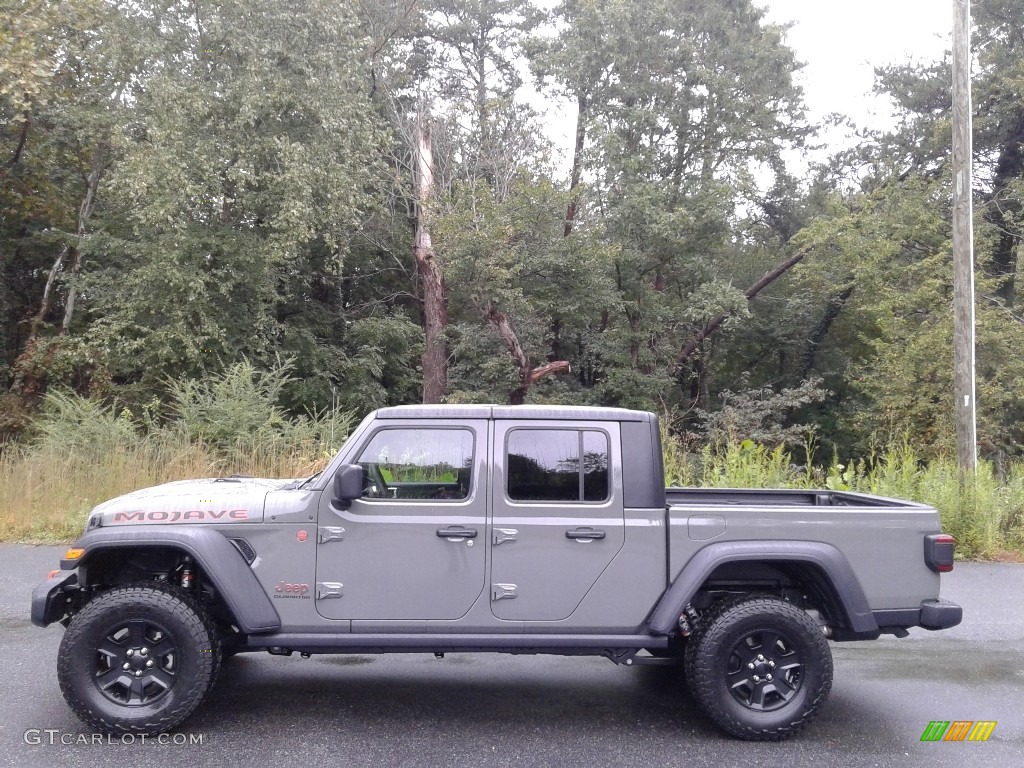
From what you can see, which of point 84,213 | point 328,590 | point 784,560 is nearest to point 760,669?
point 784,560

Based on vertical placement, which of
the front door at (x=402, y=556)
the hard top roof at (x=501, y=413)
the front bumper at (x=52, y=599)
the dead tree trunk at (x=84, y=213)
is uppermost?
the dead tree trunk at (x=84, y=213)

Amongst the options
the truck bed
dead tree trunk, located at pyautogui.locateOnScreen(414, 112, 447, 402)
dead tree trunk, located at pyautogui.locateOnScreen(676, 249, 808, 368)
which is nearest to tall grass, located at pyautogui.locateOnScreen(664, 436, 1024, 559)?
the truck bed

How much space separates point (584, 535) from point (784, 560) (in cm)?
114

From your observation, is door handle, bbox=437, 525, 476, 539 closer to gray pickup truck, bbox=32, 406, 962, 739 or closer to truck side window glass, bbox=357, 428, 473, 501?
gray pickup truck, bbox=32, 406, 962, 739

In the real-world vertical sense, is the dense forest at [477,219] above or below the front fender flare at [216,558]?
above

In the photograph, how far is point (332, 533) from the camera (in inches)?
196

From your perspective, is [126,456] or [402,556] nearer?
[402,556]

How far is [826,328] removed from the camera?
1131 inches

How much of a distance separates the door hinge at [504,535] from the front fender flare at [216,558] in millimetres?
1285

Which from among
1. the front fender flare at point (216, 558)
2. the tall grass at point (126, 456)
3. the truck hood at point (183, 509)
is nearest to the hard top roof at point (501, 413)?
the truck hood at point (183, 509)

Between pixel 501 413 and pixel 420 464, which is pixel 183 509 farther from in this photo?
pixel 501 413

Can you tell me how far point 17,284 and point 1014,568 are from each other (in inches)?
981

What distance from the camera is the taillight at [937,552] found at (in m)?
4.99

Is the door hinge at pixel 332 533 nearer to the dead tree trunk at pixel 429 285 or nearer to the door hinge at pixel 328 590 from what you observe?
the door hinge at pixel 328 590
